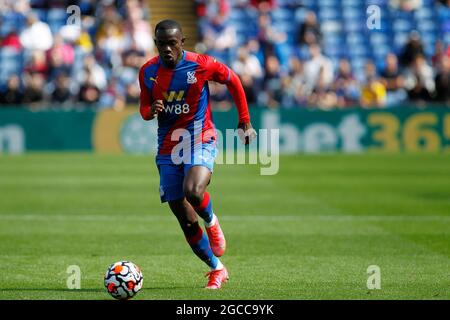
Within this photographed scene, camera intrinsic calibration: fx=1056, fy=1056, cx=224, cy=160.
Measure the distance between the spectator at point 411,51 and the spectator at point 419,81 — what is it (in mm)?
216

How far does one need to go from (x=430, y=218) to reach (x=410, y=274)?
490cm

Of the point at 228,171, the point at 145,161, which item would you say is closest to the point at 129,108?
the point at 145,161

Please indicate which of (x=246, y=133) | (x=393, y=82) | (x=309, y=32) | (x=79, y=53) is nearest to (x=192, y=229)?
(x=246, y=133)

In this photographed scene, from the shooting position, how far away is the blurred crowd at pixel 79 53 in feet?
89.3

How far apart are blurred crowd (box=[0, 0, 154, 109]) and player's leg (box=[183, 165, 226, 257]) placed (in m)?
17.1

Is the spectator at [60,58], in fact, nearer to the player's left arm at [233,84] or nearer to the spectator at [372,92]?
the spectator at [372,92]

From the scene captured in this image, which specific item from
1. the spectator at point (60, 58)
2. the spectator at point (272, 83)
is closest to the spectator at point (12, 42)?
the spectator at point (60, 58)

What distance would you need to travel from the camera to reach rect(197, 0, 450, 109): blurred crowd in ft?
90.5

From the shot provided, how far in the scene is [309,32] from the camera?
29.4m

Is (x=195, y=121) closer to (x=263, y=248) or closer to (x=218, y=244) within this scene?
(x=218, y=244)

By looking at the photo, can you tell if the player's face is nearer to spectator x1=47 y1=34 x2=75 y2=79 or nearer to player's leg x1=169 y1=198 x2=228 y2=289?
player's leg x1=169 y1=198 x2=228 y2=289

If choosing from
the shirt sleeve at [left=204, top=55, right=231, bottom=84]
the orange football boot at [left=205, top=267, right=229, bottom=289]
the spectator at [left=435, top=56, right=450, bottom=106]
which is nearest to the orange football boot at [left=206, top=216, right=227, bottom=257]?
the orange football boot at [left=205, top=267, right=229, bottom=289]

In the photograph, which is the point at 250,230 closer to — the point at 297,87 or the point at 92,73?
the point at 297,87

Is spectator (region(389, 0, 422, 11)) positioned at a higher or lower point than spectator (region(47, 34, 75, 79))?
higher
